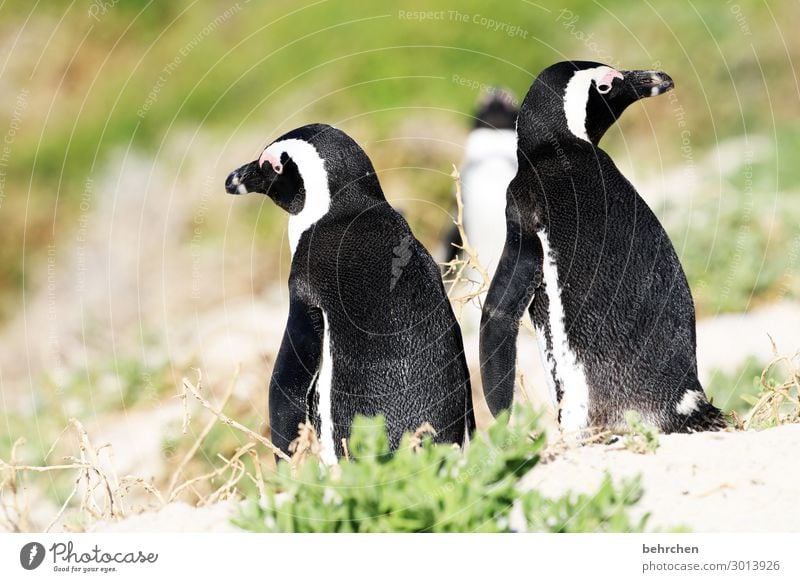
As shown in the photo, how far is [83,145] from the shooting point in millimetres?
5562

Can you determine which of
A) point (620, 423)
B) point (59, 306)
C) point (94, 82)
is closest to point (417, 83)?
point (94, 82)

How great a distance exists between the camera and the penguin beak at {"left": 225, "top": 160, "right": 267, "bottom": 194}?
2.36 meters

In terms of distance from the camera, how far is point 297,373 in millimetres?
2232

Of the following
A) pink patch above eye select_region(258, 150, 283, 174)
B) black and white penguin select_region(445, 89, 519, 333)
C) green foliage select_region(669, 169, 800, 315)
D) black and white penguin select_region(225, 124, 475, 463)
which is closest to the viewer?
black and white penguin select_region(225, 124, 475, 463)

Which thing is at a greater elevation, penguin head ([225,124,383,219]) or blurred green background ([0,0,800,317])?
blurred green background ([0,0,800,317])

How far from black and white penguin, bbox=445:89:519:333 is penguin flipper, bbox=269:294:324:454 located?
178 centimetres

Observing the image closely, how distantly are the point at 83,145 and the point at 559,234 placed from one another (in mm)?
3824

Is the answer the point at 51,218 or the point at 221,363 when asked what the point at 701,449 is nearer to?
the point at 221,363

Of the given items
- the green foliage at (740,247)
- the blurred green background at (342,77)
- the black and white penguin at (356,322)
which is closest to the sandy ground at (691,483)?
the black and white penguin at (356,322)

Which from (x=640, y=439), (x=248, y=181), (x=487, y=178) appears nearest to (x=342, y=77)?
(x=487, y=178)

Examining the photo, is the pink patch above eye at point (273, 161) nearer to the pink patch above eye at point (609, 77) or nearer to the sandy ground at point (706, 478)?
the pink patch above eye at point (609, 77)

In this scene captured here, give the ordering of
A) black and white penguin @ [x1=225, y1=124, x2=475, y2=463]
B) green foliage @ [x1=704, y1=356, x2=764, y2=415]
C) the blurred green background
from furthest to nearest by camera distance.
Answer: the blurred green background, green foliage @ [x1=704, y1=356, x2=764, y2=415], black and white penguin @ [x1=225, y1=124, x2=475, y2=463]

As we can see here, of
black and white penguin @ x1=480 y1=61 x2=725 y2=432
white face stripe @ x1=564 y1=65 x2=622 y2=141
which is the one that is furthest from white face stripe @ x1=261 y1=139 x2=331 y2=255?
white face stripe @ x1=564 y1=65 x2=622 y2=141

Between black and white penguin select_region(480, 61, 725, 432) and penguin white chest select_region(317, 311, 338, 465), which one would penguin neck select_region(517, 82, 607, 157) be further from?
penguin white chest select_region(317, 311, 338, 465)
